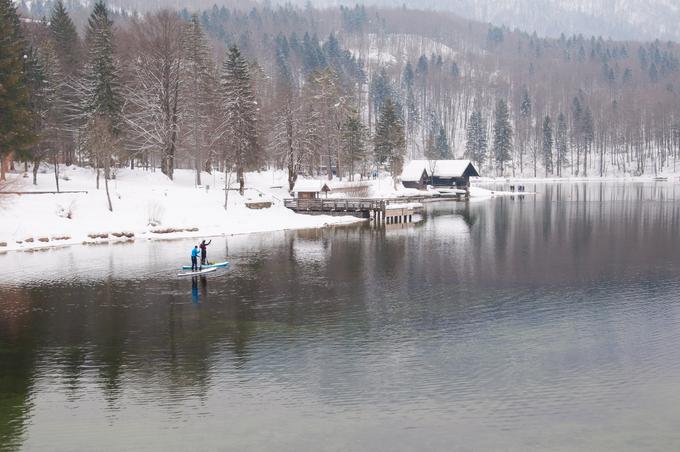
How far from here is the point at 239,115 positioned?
67312 millimetres

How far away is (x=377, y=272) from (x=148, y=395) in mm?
20648

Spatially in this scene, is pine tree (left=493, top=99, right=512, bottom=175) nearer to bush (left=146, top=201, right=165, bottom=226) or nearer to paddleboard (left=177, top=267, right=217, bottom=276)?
bush (left=146, top=201, right=165, bottom=226)

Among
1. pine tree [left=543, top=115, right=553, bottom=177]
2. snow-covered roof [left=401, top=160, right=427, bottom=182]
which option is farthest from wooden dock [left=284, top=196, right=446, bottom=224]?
pine tree [left=543, top=115, right=553, bottom=177]

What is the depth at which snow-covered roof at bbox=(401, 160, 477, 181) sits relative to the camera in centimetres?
10950

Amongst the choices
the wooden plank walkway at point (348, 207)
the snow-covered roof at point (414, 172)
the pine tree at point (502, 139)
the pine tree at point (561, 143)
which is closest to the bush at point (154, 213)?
the wooden plank walkway at point (348, 207)

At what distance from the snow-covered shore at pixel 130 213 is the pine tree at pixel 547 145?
103034mm

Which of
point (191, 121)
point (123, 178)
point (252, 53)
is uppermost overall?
point (252, 53)

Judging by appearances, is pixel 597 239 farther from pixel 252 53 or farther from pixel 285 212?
pixel 252 53

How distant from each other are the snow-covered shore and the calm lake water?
296 inches

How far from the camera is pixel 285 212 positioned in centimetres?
6688

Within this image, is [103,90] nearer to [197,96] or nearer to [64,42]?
[197,96]

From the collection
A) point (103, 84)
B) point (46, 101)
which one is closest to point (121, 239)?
point (103, 84)

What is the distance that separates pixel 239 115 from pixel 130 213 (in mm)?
17870

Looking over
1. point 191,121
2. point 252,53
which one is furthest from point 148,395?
point 252,53
